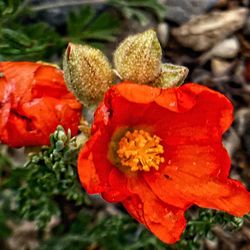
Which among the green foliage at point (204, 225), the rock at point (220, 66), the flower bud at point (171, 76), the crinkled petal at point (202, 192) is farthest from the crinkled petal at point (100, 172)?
the rock at point (220, 66)

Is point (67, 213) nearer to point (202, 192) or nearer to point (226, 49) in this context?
point (226, 49)

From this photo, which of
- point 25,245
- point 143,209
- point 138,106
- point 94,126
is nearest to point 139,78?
point 138,106

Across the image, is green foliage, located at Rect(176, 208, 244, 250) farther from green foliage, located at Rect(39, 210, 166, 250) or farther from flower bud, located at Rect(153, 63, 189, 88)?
flower bud, located at Rect(153, 63, 189, 88)

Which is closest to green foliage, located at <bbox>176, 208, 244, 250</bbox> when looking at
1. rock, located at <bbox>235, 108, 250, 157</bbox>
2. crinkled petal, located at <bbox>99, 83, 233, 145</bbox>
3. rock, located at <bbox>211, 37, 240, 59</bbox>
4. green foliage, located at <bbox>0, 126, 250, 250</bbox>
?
green foliage, located at <bbox>0, 126, 250, 250</bbox>

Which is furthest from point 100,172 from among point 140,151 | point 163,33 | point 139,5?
point 163,33

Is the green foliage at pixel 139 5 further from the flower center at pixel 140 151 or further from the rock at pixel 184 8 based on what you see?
the flower center at pixel 140 151
